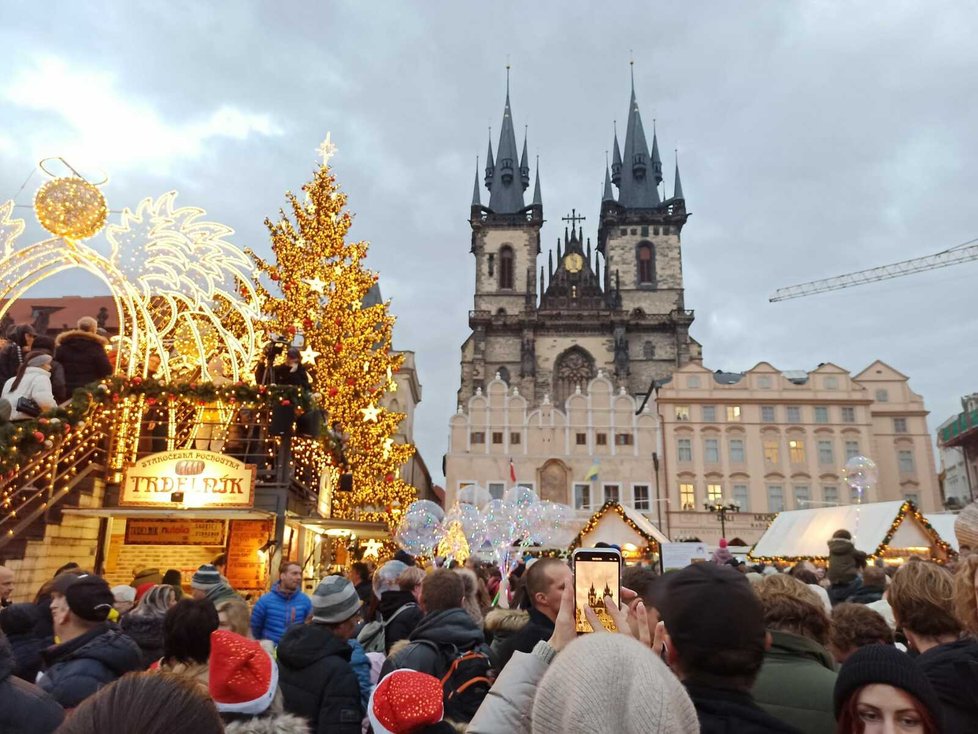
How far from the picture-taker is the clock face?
206 feet

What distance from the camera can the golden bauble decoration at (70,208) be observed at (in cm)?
950

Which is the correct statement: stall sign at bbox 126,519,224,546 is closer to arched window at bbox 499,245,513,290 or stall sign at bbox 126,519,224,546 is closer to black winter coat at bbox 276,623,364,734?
black winter coat at bbox 276,623,364,734

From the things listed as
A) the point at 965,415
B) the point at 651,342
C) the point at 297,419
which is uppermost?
the point at 651,342

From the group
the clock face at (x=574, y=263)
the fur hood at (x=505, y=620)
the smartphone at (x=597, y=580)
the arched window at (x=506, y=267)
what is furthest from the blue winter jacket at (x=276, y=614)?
the clock face at (x=574, y=263)

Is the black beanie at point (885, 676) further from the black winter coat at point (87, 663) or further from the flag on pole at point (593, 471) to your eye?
the flag on pole at point (593, 471)

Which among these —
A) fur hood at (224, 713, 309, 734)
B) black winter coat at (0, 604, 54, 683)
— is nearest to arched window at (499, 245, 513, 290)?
black winter coat at (0, 604, 54, 683)

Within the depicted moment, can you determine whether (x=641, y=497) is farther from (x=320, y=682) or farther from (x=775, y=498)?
(x=320, y=682)

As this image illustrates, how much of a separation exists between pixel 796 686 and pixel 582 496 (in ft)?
127

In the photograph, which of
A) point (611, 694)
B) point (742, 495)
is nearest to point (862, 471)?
point (611, 694)

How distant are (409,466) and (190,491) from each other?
44.0 m

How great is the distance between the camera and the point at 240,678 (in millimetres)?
2430

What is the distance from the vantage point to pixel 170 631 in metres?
2.85

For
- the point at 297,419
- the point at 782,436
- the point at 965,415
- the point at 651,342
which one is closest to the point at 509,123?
the point at 651,342

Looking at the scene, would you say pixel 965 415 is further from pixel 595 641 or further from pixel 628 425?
pixel 595 641
